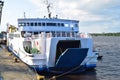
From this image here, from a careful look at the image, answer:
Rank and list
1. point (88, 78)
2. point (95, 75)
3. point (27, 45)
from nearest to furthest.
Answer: point (88, 78) < point (95, 75) < point (27, 45)

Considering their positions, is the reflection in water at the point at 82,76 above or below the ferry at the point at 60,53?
below

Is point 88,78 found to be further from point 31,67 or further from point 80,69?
point 31,67

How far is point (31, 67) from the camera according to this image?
29.2m

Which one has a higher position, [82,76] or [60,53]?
[60,53]

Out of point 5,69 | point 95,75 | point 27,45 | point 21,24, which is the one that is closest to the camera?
point 5,69

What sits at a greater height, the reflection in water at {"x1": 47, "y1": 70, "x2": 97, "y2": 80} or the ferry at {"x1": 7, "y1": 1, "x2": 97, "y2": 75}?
the ferry at {"x1": 7, "y1": 1, "x2": 97, "y2": 75}

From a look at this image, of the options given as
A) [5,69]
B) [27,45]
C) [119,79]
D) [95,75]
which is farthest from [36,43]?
[119,79]

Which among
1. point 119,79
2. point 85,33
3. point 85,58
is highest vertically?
point 85,33

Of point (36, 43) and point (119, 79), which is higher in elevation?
point (36, 43)

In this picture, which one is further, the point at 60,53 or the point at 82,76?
the point at 60,53

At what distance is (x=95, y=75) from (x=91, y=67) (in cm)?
106

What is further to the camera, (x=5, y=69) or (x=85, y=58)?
(x=85, y=58)

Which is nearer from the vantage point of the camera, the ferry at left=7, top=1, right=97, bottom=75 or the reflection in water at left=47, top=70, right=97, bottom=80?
the ferry at left=7, top=1, right=97, bottom=75

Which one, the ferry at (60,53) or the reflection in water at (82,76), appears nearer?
the ferry at (60,53)
